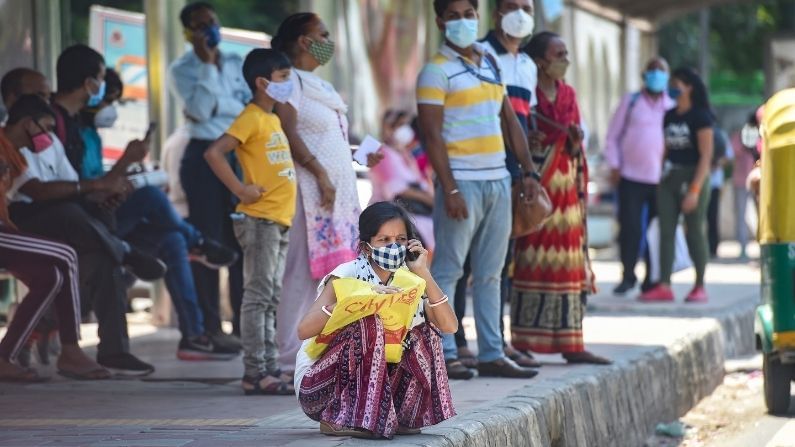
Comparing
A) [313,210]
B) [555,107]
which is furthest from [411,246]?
[555,107]

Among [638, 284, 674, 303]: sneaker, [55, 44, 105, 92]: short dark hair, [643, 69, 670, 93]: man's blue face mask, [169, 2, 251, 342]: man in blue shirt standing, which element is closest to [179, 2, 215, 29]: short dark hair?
[169, 2, 251, 342]: man in blue shirt standing

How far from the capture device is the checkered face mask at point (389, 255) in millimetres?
6551

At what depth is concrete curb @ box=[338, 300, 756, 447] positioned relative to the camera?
23.4 ft

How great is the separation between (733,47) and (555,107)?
33355 mm

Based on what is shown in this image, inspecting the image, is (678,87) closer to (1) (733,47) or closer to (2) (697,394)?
(2) (697,394)

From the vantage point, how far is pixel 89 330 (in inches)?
487

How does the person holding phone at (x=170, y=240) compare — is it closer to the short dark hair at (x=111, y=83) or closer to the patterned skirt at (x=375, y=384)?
the short dark hair at (x=111, y=83)

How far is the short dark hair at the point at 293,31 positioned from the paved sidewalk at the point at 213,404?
170cm

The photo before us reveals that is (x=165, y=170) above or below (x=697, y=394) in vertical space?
above

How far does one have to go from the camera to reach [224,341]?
35.6ft

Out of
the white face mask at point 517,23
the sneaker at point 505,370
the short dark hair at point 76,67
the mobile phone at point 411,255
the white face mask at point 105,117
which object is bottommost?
the sneaker at point 505,370

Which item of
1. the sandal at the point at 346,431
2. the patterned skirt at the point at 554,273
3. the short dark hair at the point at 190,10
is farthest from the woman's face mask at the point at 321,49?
the sandal at the point at 346,431

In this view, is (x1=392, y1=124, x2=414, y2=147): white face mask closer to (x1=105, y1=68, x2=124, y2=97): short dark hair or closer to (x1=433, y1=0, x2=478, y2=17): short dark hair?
(x1=105, y1=68, x2=124, y2=97): short dark hair

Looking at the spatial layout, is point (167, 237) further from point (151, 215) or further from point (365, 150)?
point (365, 150)
